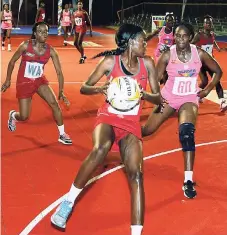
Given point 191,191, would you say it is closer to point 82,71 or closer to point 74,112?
point 74,112

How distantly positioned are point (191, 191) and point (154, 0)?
34457 mm

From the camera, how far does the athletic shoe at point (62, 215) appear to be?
4613mm

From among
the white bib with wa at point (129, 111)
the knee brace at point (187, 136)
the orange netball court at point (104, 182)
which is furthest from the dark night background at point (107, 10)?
the white bib with wa at point (129, 111)

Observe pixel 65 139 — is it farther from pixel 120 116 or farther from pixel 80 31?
pixel 80 31

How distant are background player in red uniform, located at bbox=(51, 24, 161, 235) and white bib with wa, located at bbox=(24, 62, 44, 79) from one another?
8.85 feet

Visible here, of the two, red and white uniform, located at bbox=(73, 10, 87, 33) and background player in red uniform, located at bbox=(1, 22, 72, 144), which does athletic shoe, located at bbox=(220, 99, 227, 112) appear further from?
red and white uniform, located at bbox=(73, 10, 87, 33)

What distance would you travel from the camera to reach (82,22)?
1783cm

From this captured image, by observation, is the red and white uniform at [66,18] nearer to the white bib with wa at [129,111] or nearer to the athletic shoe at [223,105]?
the athletic shoe at [223,105]

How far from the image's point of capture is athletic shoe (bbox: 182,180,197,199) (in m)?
5.48

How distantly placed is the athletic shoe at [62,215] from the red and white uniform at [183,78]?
2.00 meters

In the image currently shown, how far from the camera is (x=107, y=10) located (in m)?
39.2

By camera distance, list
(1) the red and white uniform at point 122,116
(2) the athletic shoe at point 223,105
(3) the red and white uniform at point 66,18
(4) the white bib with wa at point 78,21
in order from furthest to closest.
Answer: (3) the red and white uniform at point 66,18 < (4) the white bib with wa at point 78,21 < (2) the athletic shoe at point 223,105 < (1) the red and white uniform at point 122,116

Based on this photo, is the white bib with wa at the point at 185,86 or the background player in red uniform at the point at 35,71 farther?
the background player in red uniform at the point at 35,71

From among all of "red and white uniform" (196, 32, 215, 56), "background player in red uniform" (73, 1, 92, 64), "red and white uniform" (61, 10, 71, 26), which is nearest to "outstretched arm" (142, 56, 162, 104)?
"red and white uniform" (196, 32, 215, 56)
